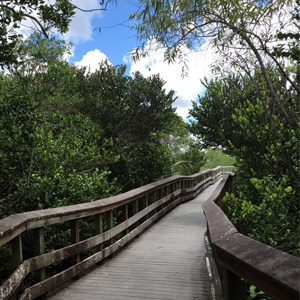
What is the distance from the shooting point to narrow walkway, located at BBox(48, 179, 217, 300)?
3.46 m

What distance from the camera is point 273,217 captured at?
14.0 ft

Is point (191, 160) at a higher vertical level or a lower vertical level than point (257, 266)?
higher

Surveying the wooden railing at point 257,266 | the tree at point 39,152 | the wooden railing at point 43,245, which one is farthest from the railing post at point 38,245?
the wooden railing at point 257,266

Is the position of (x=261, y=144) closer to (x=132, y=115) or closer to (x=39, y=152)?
(x=39, y=152)

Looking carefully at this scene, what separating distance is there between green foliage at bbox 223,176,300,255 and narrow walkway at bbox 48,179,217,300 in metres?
0.79

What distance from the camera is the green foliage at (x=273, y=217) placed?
413 cm

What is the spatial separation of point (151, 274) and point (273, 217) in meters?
1.61

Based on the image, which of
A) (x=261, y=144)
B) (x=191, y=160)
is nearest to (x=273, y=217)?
(x=261, y=144)

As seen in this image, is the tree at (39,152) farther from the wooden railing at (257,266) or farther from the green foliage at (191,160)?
the green foliage at (191,160)

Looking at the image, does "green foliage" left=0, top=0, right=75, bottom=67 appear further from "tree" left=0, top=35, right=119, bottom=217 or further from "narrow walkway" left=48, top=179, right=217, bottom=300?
"narrow walkway" left=48, top=179, right=217, bottom=300

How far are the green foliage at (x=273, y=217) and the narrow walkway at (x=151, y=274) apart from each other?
0.79 m

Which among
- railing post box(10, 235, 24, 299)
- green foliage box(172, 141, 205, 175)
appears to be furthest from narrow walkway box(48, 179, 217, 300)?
green foliage box(172, 141, 205, 175)

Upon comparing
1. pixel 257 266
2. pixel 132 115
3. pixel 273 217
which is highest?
pixel 132 115

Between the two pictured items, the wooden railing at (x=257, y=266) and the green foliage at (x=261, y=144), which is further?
the green foliage at (x=261, y=144)
